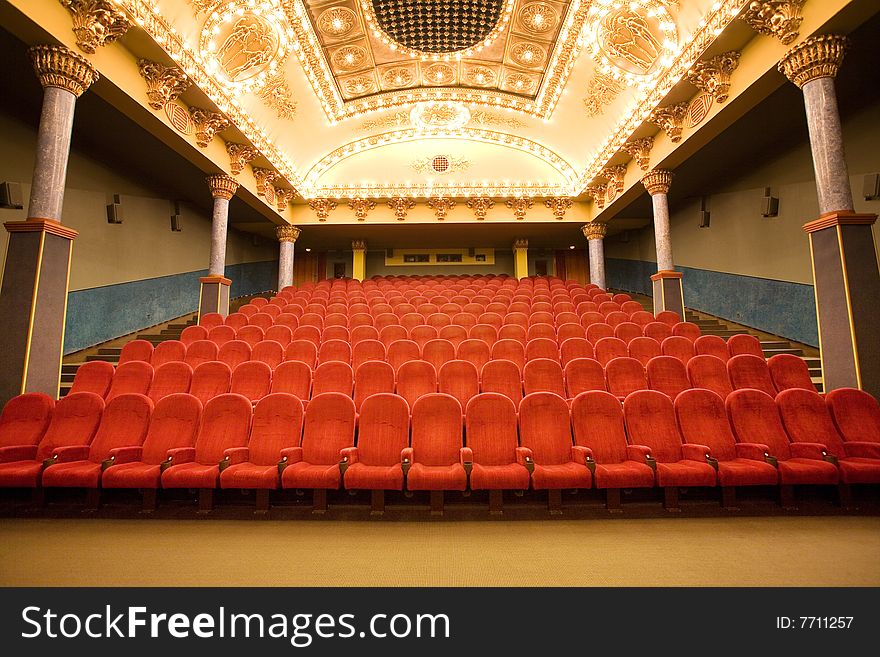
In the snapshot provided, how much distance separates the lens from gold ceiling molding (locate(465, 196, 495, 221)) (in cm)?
966

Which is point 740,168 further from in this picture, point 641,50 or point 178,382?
point 178,382

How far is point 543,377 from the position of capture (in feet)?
11.0

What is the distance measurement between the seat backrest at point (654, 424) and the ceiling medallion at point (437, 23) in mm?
6999

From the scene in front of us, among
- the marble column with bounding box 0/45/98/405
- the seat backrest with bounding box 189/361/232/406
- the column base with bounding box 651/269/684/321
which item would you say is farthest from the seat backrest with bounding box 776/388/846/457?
the marble column with bounding box 0/45/98/405

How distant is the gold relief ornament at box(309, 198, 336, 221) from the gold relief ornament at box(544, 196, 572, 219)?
4.92 metres

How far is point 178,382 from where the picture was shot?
3.34m

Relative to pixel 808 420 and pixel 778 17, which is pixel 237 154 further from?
pixel 808 420

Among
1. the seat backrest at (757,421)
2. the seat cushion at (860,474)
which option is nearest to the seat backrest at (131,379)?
the seat backrest at (757,421)

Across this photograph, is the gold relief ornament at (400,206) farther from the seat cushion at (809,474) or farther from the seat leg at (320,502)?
the seat cushion at (809,474)

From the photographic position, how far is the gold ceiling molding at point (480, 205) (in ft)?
31.7
